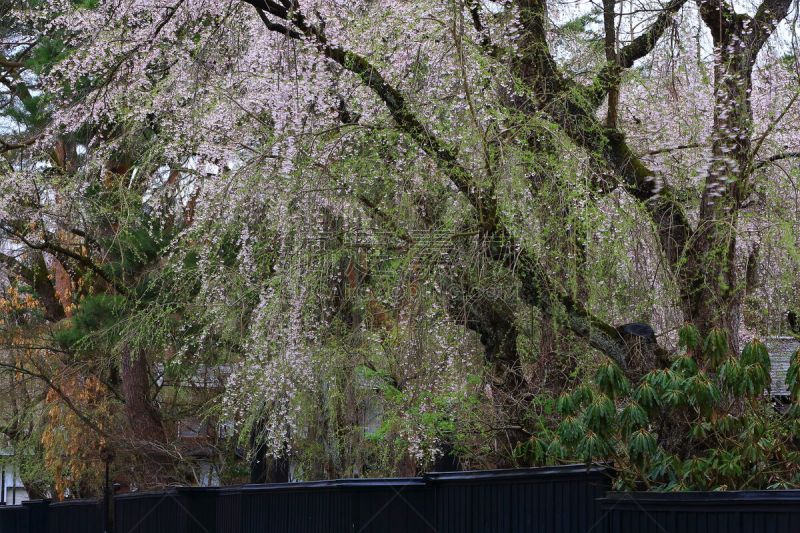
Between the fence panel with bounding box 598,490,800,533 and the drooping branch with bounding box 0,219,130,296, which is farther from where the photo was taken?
the drooping branch with bounding box 0,219,130,296

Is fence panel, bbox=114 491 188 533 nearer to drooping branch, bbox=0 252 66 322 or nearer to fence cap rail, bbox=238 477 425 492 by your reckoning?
fence cap rail, bbox=238 477 425 492

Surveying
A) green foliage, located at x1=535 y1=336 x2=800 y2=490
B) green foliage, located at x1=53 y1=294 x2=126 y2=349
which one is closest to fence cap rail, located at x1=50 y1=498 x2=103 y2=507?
green foliage, located at x1=53 y1=294 x2=126 y2=349

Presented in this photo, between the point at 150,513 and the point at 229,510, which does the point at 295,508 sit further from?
the point at 150,513

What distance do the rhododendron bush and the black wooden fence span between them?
1309mm

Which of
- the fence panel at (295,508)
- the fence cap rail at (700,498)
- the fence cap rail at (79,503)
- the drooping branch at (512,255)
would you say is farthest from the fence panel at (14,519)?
the fence cap rail at (700,498)

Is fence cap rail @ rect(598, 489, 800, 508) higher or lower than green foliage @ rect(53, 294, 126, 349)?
lower

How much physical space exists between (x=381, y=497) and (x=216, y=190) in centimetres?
424

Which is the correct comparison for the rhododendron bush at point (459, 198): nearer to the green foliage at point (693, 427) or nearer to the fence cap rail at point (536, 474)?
the green foliage at point (693, 427)

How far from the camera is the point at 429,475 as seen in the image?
720 cm

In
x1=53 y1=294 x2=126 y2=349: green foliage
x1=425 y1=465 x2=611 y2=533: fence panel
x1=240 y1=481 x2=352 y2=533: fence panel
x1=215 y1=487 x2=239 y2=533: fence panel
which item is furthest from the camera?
x1=53 y1=294 x2=126 y2=349: green foliage

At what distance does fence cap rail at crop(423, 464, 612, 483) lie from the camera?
19.0ft

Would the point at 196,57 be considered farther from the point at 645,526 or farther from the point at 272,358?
the point at 645,526

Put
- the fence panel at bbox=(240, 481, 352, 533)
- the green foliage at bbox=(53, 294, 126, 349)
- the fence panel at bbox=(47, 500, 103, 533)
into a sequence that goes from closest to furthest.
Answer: the fence panel at bbox=(240, 481, 352, 533)
the fence panel at bbox=(47, 500, 103, 533)
the green foliage at bbox=(53, 294, 126, 349)

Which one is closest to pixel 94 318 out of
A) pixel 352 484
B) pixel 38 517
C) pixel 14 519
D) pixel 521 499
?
pixel 38 517
